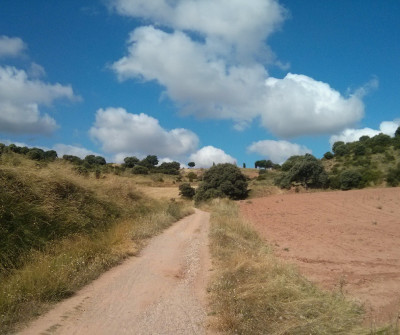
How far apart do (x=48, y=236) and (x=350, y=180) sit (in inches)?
1555

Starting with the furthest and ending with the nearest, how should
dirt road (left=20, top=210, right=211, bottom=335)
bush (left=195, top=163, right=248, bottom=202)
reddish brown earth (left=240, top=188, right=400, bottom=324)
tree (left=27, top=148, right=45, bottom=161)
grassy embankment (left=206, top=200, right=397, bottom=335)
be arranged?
bush (left=195, top=163, right=248, bottom=202), tree (left=27, top=148, right=45, bottom=161), reddish brown earth (left=240, top=188, right=400, bottom=324), dirt road (left=20, top=210, right=211, bottom=335), grassy embankment (left=206, top=200, right=397, bottom=335)

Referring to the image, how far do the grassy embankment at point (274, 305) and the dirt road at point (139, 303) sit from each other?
43 cm

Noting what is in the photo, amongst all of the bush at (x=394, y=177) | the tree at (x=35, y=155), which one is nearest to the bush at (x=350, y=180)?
the bush at (x=394, y=177)

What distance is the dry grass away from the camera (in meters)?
4.85

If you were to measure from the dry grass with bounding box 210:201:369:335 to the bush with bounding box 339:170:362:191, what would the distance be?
37.3m

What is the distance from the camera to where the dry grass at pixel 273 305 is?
4848 mm

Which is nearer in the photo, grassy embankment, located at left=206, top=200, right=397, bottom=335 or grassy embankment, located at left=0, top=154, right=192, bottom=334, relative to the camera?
grassy embankment, located at left=206, top=200, right=397, bottom=335

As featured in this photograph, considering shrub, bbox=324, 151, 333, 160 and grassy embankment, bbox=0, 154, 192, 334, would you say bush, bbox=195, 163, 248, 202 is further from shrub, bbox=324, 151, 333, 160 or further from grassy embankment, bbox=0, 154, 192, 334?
grassy embankment, bbox=0, 154, 192, 334

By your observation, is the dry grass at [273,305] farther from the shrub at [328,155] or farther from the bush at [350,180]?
the shrub at [328,155]

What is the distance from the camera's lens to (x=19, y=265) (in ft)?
22.6

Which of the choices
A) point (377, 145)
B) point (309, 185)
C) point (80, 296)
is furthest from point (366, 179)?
point (80, 296)

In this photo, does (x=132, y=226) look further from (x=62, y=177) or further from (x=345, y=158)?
(x=345, y=158)

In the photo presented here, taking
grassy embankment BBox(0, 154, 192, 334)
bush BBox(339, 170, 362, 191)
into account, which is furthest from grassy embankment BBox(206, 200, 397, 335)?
bush BBox(339, 170, 362, 191)

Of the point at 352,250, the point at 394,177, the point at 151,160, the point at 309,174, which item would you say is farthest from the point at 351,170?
the point at 151,160
